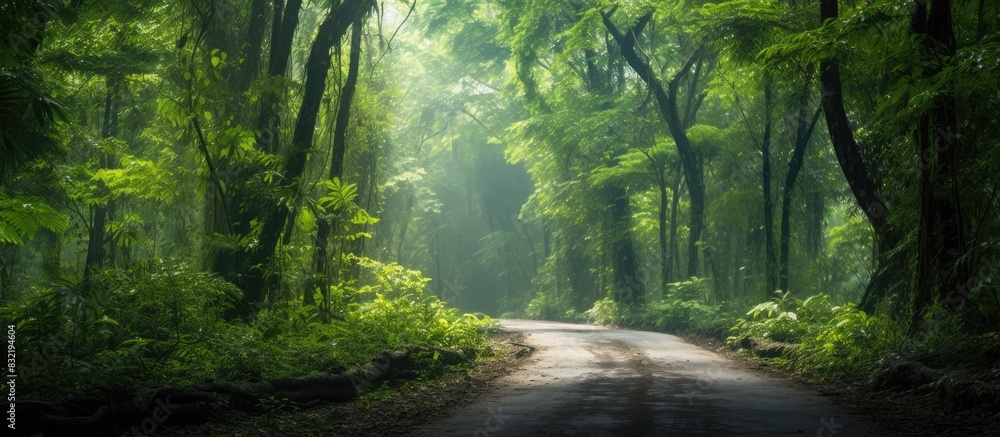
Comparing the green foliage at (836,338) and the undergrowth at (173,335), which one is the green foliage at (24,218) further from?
the green foliage at (836,338)

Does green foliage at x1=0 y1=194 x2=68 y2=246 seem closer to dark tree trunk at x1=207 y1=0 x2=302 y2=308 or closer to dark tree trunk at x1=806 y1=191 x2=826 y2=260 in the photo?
dark tree trunk at x1=207 y1=0 x2=302 y2=308

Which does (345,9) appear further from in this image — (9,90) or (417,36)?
(417,36)

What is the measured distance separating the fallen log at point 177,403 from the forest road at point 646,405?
1500mm

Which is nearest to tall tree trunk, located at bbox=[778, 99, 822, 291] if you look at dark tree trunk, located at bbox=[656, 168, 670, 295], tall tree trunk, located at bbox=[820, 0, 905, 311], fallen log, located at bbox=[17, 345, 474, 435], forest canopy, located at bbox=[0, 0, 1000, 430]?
forest canopy, located at bbox=[0, 0, 1000, 430]

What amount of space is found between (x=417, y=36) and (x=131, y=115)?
31.1m

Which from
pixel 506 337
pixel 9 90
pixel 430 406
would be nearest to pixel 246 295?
pixel 430 406

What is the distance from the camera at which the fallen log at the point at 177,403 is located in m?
6.12

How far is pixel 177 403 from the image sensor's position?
728cm

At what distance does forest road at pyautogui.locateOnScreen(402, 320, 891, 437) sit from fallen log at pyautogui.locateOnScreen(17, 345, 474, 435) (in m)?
1.50

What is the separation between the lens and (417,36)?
5253 cm

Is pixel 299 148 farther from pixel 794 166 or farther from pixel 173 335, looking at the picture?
pixel 794 166

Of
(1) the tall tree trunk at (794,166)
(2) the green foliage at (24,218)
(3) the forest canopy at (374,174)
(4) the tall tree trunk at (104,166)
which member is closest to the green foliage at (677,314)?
(3) the forest canopy at (374,174)

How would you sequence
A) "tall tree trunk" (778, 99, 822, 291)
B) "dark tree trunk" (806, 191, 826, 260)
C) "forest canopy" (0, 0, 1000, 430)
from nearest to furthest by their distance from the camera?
"forest canopy" (0, 0, 1000, 430), "tall tree trunk" (778, 99, 822, 291), "dark tree trunk" (806, 191, 826, 260)

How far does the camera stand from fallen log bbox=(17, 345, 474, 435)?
612 cm
